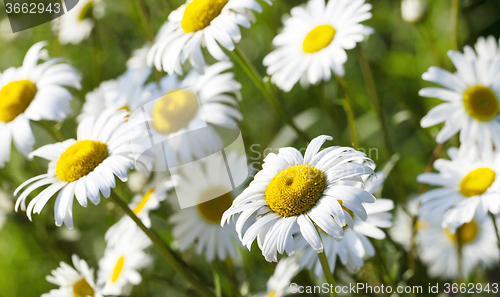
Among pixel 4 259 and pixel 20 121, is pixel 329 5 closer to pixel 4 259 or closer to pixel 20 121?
pixel 20 121

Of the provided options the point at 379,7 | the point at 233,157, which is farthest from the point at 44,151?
the point at 379,7

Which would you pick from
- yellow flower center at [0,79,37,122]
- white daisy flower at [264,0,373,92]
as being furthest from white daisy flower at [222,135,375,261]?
yellow flower center at [0,79,37,122]

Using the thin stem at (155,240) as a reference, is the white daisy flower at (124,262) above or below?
below

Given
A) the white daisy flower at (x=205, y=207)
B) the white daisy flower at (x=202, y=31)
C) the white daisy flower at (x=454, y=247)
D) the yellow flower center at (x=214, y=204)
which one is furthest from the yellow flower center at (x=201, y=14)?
the white daisy flower at (x=454, y=247)

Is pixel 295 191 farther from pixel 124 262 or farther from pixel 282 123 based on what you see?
pixel 282 123

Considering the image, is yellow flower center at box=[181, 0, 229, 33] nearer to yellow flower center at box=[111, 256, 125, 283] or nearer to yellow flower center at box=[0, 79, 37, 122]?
yellow flower center at box=[0, 79, 37, 122]

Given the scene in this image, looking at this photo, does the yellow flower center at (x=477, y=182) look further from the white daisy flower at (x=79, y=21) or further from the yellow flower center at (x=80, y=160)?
the white daisy flower at (x=79, y=21)
